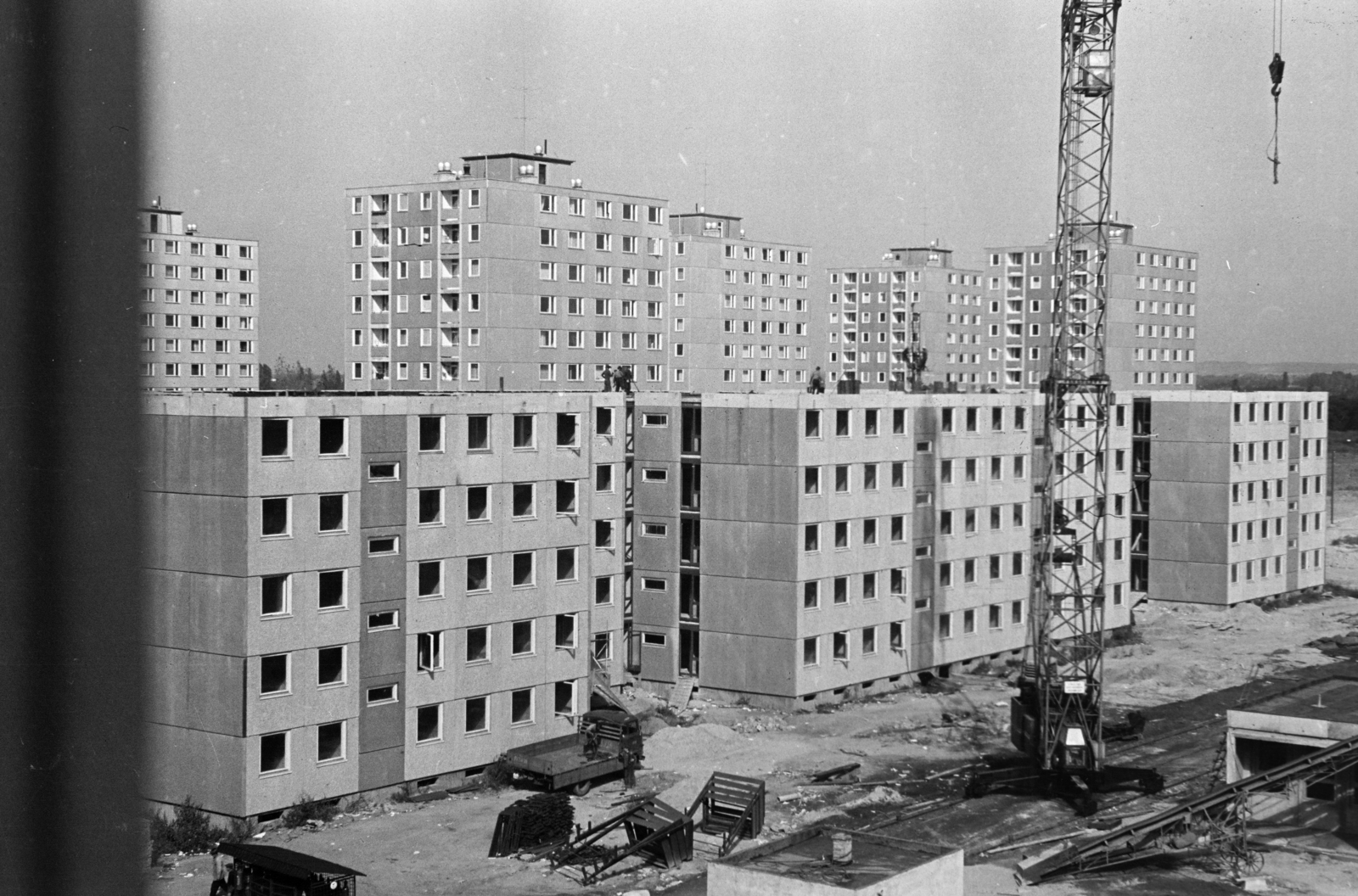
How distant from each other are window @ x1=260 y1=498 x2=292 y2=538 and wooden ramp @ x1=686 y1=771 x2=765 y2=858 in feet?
18.8

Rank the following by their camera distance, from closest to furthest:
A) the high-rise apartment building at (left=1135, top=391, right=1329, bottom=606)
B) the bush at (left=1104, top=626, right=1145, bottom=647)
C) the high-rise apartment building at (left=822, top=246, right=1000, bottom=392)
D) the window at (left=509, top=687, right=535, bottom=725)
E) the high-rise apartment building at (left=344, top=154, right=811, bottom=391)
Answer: the window at (left=509, top=687, right=535, bottom=725), the bush at (left=1104, top=626, right=1145, bottom=647), the high-rise apartment building at (left=1135, top=391, right=1329, bottom=606), the high-rise apartment building at (left=344, top=154, right=811, bottom=391), the high-rise apartment building at (left=822, top=246, right=1000, bottom=392)

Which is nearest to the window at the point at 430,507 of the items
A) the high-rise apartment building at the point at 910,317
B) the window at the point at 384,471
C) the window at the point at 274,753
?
the window at the point at 384,471

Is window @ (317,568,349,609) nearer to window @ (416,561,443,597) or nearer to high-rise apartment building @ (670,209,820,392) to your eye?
window @ (416,561,443,597)

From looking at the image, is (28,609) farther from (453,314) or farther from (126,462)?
(453,314)

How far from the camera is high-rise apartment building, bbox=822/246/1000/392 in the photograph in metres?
75.1

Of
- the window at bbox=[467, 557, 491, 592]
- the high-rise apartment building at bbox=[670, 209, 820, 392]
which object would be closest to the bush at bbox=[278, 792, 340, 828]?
the window at bbox=[467, 557, 491, 592]

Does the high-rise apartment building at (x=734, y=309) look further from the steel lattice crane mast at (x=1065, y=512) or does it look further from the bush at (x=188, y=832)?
the bush at (x=188, y=832)

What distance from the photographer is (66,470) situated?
1.42 meters

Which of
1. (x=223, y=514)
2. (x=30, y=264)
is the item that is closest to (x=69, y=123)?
(x=30, y=264)

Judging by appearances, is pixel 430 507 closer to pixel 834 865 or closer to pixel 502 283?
pixel 834 865

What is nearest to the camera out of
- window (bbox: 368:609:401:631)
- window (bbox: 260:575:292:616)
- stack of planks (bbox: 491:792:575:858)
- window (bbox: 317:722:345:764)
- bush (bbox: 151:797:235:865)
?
bush (bbox: 151:797:235:865)

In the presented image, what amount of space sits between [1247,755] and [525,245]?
2855cm

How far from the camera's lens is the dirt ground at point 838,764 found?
15.7 metres

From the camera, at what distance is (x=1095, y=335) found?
71.8 feet
